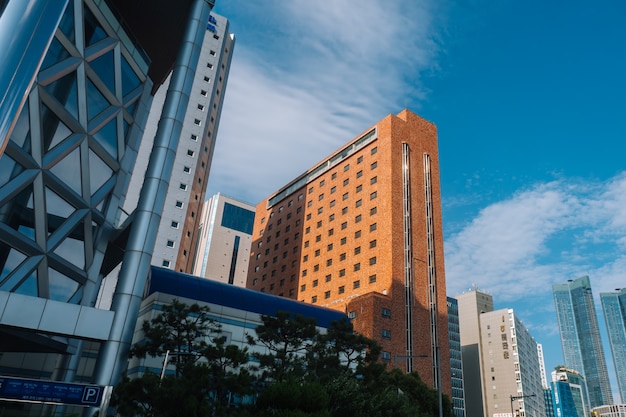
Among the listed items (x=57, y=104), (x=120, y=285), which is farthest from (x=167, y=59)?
(x=120, y=285)

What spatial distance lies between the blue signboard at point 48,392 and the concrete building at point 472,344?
461 ft

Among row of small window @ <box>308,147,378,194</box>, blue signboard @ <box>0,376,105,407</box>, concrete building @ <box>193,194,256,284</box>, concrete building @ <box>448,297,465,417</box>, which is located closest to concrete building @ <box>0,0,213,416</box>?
blue signboard @ <box>0,376,105,407</box>

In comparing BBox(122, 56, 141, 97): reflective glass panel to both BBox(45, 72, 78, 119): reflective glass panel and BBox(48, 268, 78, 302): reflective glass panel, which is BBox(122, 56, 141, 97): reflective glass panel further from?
BBox(48, 268, 78, 302): reflective glass panel

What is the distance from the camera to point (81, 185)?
3328cm

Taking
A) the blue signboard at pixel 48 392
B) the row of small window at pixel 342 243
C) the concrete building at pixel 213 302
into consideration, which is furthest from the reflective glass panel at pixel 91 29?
the row of small window at pixel 342 243

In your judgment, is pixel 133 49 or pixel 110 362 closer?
pixel 110 362

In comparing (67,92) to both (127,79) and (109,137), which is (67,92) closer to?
(109,137)

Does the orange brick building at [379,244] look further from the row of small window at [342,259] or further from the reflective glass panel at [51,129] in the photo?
the reflective glass panel at [51,129]

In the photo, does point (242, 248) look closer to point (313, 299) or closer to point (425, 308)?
point (313, 299)

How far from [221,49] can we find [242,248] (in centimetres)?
6833

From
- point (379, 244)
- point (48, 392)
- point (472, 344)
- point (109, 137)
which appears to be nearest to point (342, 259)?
point (379, 244)

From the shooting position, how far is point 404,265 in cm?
6550

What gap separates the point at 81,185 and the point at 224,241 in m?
111

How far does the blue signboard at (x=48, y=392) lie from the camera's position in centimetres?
2023
